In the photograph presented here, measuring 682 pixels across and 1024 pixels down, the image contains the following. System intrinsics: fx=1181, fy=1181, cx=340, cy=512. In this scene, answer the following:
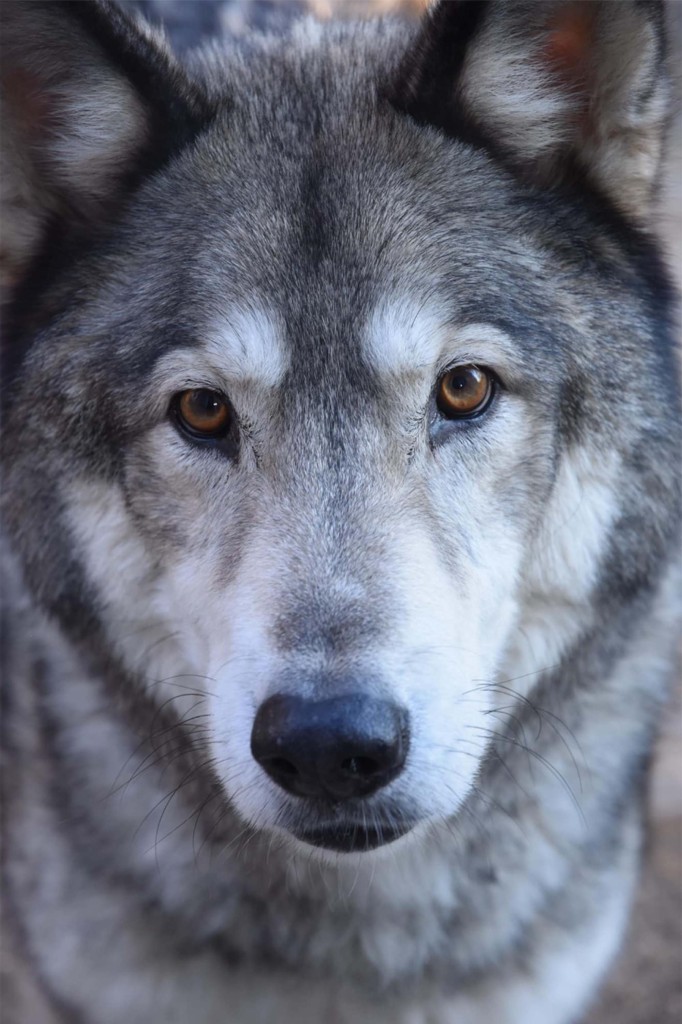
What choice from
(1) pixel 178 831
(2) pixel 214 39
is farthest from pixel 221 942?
(2) pixel 214 39

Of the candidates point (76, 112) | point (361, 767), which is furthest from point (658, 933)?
point (76, 112)

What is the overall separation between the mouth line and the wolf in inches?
0.5

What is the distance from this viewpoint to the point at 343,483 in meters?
2.33

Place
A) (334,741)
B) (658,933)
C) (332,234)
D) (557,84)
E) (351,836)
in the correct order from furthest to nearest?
(658,933)
(557,84)
(332,234)
(351,836)
(334,741)

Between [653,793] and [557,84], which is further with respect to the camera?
[653,793]

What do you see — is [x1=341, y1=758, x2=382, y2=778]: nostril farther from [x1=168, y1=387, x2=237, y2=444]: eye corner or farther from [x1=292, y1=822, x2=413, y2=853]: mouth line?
[x1=168, y1=387, x2=237, y2=444]: eye corner

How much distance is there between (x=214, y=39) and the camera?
3.12m

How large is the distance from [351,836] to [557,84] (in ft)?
5.46

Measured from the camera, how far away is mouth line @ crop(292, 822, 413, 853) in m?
2.25

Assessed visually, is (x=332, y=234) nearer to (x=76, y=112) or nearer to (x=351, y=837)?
(x=76, y=112)

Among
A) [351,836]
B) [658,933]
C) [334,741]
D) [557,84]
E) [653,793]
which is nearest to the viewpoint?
[334,741]

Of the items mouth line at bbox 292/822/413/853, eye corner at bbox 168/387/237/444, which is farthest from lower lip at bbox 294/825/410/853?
eye corner at bbox 168/387/237/444

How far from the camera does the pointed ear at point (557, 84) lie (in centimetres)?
246

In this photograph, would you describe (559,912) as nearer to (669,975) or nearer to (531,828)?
(531,828)
